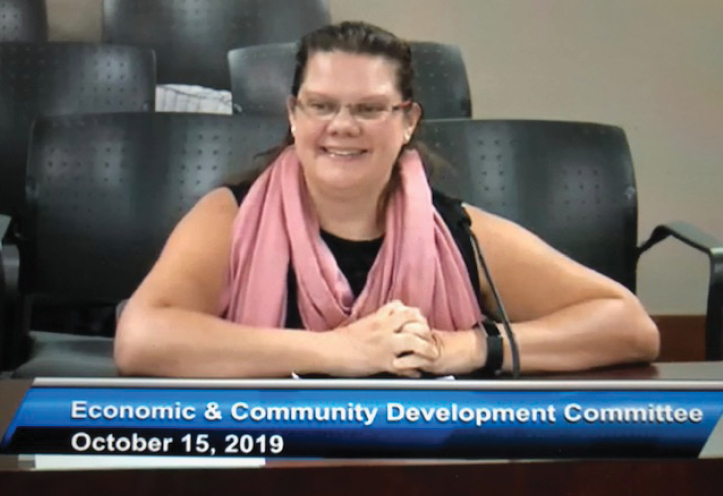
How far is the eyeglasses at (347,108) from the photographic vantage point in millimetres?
1172

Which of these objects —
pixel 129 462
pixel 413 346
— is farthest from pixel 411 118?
pixel 129 462

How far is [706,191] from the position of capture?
267cm

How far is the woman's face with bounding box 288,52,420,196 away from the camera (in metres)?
1.16

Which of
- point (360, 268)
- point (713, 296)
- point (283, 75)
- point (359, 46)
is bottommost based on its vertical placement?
point (713, 296)

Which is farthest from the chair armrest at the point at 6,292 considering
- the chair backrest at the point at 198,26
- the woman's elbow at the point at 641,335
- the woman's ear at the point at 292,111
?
the chair backrest at the point at 198,26

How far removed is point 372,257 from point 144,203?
0.47m

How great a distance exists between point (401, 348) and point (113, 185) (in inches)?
26.6

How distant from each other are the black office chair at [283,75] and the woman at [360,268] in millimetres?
647

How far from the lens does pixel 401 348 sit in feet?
3.42

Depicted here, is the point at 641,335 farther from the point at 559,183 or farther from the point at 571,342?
the point at 559,183

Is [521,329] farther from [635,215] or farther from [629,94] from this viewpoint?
[629,94]

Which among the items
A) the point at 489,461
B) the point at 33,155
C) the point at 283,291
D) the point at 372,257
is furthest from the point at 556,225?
the point at 489,461

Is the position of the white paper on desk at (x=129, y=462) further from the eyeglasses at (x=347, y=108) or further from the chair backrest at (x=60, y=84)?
the chair backrest at (x=60, y=84)

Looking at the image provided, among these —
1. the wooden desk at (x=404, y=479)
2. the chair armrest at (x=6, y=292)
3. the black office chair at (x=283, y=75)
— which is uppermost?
the black office chair at (x=283, y=75)
